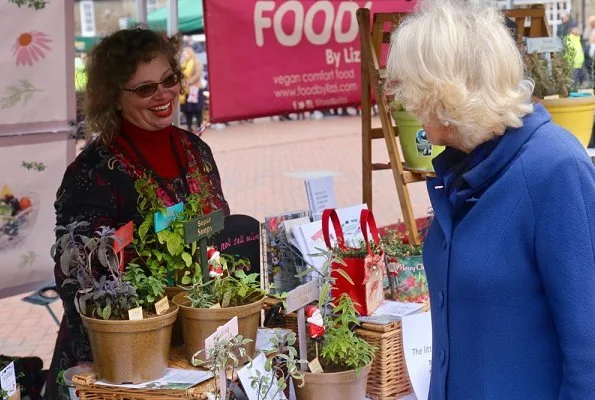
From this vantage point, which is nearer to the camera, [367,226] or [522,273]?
[522,273]

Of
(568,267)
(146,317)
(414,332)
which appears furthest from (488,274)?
(414,332)

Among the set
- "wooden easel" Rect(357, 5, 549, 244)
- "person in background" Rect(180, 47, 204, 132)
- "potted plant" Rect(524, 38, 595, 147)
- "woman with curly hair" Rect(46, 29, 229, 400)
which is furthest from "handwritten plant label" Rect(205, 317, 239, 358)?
"person in background" Rect(180, 47, 204, 132)

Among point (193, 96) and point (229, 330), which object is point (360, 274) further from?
point (193, 96)

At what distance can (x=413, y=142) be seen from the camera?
3146mm

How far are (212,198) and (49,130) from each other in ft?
3.26

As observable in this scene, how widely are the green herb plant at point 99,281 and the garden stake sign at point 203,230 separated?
175 millimetres

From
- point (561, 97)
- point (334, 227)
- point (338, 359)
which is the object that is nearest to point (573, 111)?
point (561, 97)

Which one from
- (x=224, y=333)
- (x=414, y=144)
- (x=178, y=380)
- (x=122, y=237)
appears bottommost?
(x=178, y=380)

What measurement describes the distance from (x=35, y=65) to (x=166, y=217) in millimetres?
1498

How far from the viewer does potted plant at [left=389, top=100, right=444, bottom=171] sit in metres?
3.11

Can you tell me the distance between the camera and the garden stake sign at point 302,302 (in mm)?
2046

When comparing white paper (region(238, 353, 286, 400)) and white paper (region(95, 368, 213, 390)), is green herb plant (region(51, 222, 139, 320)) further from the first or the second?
white paper (region(238, 353, 286, 400))

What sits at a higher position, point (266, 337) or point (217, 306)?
point (217, 306)

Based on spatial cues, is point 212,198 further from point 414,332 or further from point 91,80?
point 414,332
